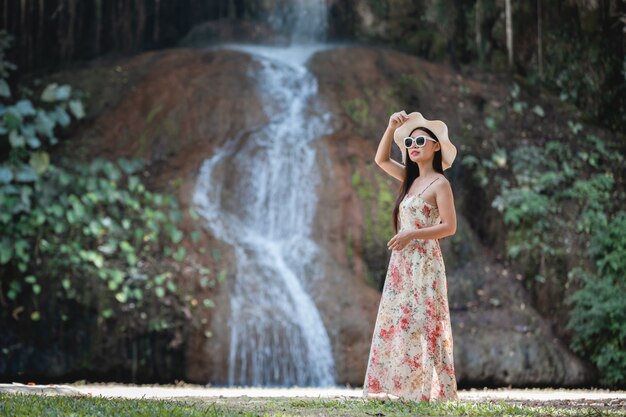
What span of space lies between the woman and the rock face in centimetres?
511

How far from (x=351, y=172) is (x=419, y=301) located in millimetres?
7871

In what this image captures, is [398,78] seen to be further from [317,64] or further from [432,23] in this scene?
[432,23]

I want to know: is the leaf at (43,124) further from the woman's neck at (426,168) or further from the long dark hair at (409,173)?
the woman's neck at (426,168)

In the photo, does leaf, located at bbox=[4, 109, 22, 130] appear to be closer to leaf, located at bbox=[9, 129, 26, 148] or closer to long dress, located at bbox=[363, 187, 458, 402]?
leaf, located at bbox=[9, 129, 26, 148]

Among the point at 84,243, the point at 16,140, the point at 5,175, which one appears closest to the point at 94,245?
the point at 84,243

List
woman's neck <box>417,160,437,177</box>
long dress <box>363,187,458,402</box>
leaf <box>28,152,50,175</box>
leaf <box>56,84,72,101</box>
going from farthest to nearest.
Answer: leaf <box>56,84,72,101</box>, leaf <box>28,152,50,175</box>, woman's neck <box>417,160,437,177</box>, long dress <box>363,187,458,402</box>

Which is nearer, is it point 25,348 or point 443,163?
point 443,163

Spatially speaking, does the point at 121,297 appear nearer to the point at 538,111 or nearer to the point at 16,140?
the point at 16,140

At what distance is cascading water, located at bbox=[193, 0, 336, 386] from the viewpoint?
432 inches

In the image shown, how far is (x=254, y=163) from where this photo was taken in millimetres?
13945

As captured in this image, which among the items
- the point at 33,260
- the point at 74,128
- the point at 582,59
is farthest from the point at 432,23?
the point at 33,260

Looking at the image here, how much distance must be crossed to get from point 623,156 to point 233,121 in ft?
23.3

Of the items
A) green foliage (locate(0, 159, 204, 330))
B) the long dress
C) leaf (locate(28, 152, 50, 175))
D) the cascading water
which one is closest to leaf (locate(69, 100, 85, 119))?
green foliage (locate(0, 159, 204, 330))

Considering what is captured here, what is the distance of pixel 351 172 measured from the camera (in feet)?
45.2
